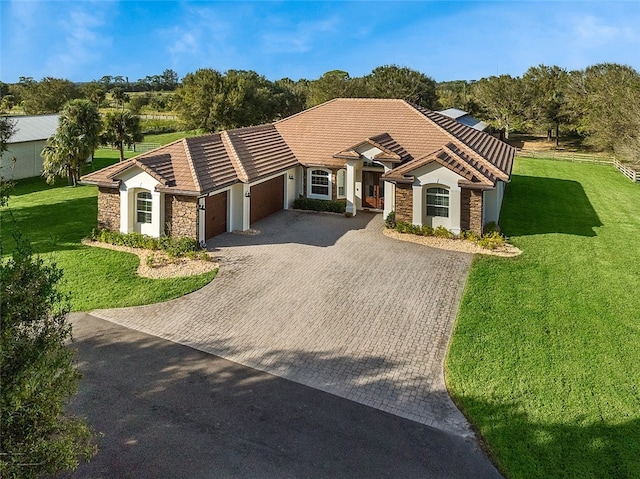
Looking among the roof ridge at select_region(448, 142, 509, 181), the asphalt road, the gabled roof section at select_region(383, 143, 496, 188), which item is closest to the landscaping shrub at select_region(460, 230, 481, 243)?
the gabled roof section at select_region(383, 143, 496, 188)

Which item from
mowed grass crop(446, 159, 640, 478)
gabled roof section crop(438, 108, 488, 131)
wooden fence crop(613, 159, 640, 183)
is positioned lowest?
mowed grass crop(446, 159, 640, 478)

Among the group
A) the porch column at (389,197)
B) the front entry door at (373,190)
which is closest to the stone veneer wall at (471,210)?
the porch column at (389,197)

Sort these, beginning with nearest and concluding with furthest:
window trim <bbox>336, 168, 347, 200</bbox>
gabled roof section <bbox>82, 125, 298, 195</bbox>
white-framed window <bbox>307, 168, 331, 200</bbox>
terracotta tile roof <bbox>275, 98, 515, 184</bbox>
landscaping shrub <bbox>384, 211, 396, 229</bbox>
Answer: gabled roof section <bbox>82, 125, 298, 195</bbox> → landscaping shrub <bbox>384, 211, 396, 229</bbox> → terracotta tile roof <bbox>275, 98, 515, 184</bbox> → window trim <bbox>336, 168, 347, 200</bbox> → white-framed window <bbox>307, 168, 331, 200</bbox>

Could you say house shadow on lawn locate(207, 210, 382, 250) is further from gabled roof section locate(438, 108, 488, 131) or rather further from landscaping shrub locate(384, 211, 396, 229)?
gabled roof section locate(438, 108, 488, 131)

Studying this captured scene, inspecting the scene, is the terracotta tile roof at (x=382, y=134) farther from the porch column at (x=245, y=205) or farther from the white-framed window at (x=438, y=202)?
the porch column at (x=245, y=205)

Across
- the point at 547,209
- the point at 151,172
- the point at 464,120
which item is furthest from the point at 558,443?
the point at 464,120
